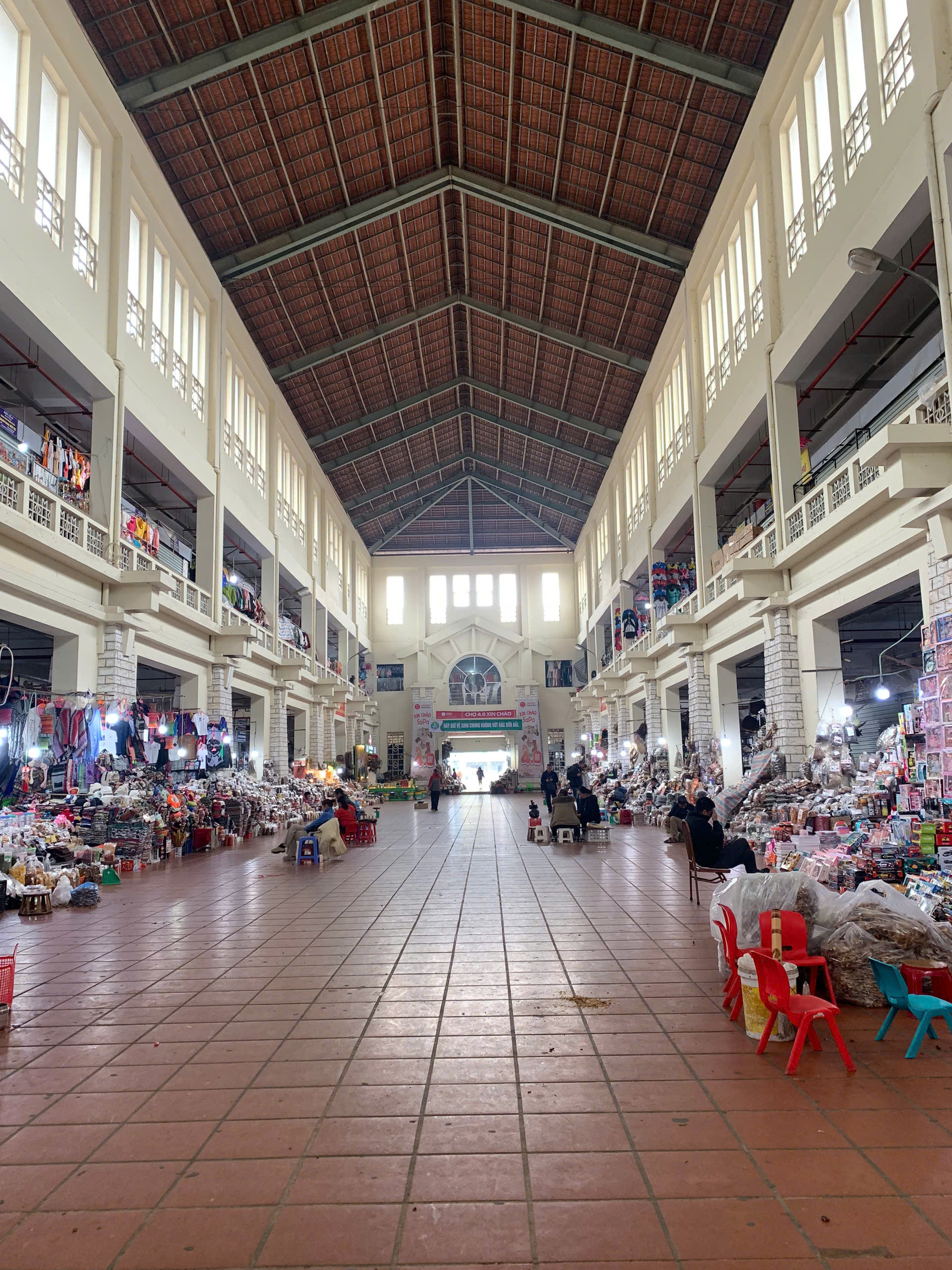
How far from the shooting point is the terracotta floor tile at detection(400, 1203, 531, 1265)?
8.80ft

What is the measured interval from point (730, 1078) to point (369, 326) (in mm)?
22936

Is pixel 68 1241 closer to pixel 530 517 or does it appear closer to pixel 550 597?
pixel 530 517

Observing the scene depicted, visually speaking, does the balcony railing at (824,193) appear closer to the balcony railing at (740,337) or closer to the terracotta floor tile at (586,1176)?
the balcony railing at (740,337)

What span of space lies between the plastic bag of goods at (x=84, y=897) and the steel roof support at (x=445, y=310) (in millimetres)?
17455

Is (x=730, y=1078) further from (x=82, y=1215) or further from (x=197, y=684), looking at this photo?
(x=197, y=684)

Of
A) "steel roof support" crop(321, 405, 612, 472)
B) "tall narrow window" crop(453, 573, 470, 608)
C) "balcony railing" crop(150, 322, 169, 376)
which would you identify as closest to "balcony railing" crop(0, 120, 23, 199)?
"balcony railing" crop(150, 322, 169, 376)

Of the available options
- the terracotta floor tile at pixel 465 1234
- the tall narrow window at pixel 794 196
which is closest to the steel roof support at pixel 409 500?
Result: the tall narrow window at pixel 794 196

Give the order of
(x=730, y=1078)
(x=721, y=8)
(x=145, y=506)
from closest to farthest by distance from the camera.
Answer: (x=730, y=1078) → (x=721, y=8) → (x=145, y=506)

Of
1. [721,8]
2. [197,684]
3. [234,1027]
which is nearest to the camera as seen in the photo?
[234,1027]

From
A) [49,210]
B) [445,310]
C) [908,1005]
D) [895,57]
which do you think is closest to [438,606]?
[445,310]

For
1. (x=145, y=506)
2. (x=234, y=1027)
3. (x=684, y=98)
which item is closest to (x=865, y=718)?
(x=684, y=98)

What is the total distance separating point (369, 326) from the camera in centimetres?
2384

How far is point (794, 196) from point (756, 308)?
1892mm

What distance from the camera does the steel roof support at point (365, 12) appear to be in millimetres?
14008
